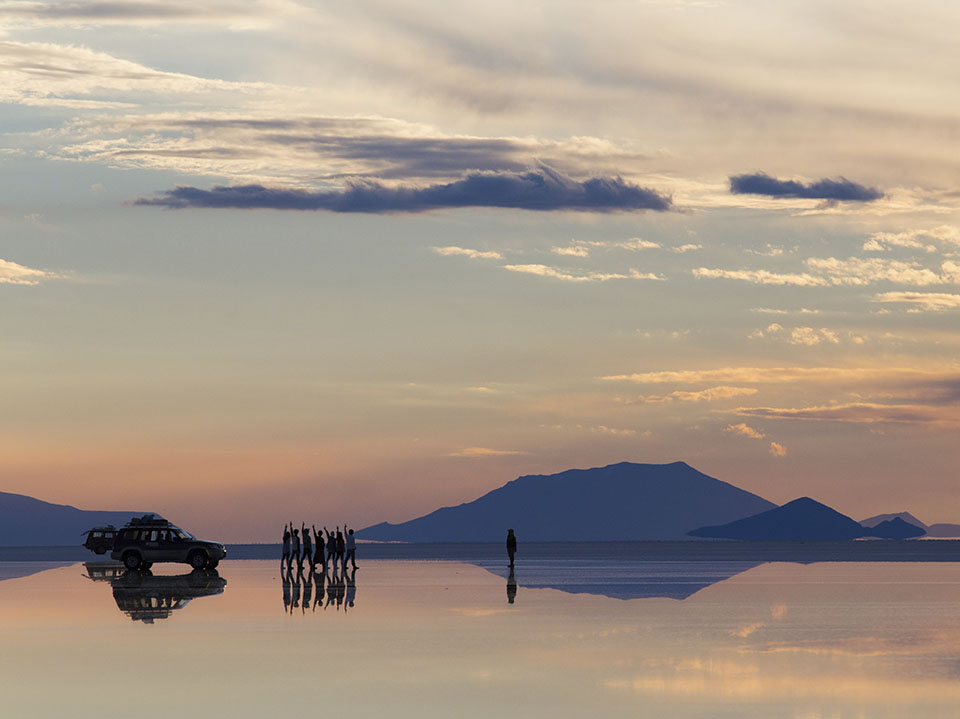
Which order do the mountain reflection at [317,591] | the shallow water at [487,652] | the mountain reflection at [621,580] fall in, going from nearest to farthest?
the shallow water at [487,652] → the mountain reflection at [317,591] → the mountain reflection at [621,580]

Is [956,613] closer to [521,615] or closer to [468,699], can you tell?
[521,615]

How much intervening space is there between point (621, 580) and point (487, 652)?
82.6ft

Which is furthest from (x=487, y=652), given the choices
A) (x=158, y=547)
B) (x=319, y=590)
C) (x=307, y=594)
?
(x=158, y=547)

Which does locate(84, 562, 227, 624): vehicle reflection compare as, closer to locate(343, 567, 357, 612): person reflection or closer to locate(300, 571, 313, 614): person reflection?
locate(300, 571, 313, 614): person reflection

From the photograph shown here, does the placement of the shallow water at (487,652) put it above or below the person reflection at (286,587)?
below

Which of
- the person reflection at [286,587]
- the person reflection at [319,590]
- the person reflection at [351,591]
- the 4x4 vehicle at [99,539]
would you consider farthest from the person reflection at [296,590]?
the 4x4 vehicle at [99,539]

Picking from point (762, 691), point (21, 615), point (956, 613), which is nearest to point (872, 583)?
point (956, 613)

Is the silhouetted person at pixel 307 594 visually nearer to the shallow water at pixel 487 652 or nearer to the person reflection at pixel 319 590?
the person reflection at pixel 319 590

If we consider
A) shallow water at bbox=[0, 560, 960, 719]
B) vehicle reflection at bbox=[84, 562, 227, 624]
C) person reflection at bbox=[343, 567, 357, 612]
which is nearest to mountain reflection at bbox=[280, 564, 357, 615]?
person reflection at bbox=[343, 567, 357, 612]

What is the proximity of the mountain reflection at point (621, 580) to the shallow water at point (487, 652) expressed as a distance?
0.57m

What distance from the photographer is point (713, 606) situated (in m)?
33.8

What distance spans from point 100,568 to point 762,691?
4885cm

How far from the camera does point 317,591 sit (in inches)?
1657

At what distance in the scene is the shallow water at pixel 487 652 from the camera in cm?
1792
